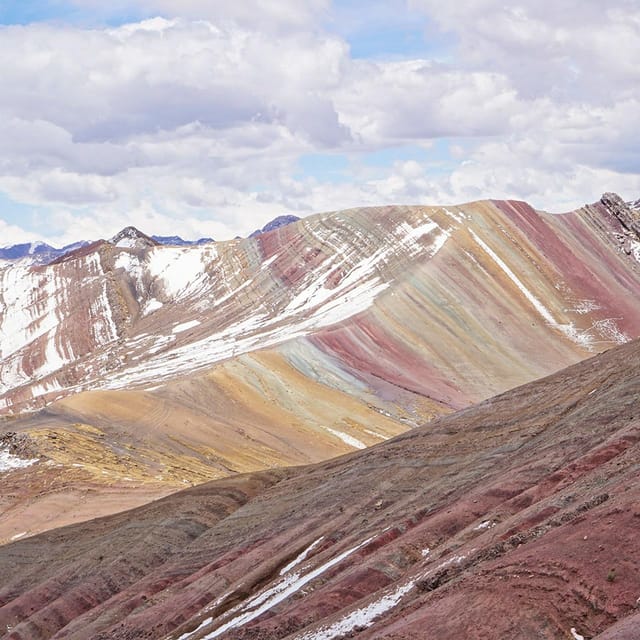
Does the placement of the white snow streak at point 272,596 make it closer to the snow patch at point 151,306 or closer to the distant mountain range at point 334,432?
the distant mountain range at point 334,432

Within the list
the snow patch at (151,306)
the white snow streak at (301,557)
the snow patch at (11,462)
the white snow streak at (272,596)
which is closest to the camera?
the white snow streak at (272,596)

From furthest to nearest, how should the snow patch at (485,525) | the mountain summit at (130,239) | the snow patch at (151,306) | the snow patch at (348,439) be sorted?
1. the mountain summit at (130,239)
2. the snow patch at (151,306)
3. the snow patch at (348,439)
4. the snow patch at (485,525)

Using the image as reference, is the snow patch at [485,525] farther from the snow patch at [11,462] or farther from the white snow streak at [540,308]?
the white snow streak at [540,308]

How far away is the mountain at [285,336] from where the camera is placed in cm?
5744

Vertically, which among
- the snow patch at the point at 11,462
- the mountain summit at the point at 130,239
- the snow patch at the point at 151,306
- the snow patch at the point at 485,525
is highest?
the mountain summit at the point at 130,239

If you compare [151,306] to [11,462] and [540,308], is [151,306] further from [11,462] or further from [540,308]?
[11,462]

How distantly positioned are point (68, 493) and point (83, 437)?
1003 centimetres

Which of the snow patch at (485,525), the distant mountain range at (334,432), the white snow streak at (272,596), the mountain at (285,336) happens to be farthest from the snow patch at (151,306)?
the snow patch at (485,525)

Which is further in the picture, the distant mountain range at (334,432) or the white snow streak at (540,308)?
the white snow streak at (540,308)

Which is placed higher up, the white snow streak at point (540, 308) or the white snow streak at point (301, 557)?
the white snow streak at point (540, 308)

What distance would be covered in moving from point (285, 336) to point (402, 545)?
62.0m

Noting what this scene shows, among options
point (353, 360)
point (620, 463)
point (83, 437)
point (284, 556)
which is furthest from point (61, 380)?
point (620, 463)

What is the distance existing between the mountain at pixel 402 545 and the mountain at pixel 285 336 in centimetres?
793

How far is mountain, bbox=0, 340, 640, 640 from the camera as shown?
56.6ft
